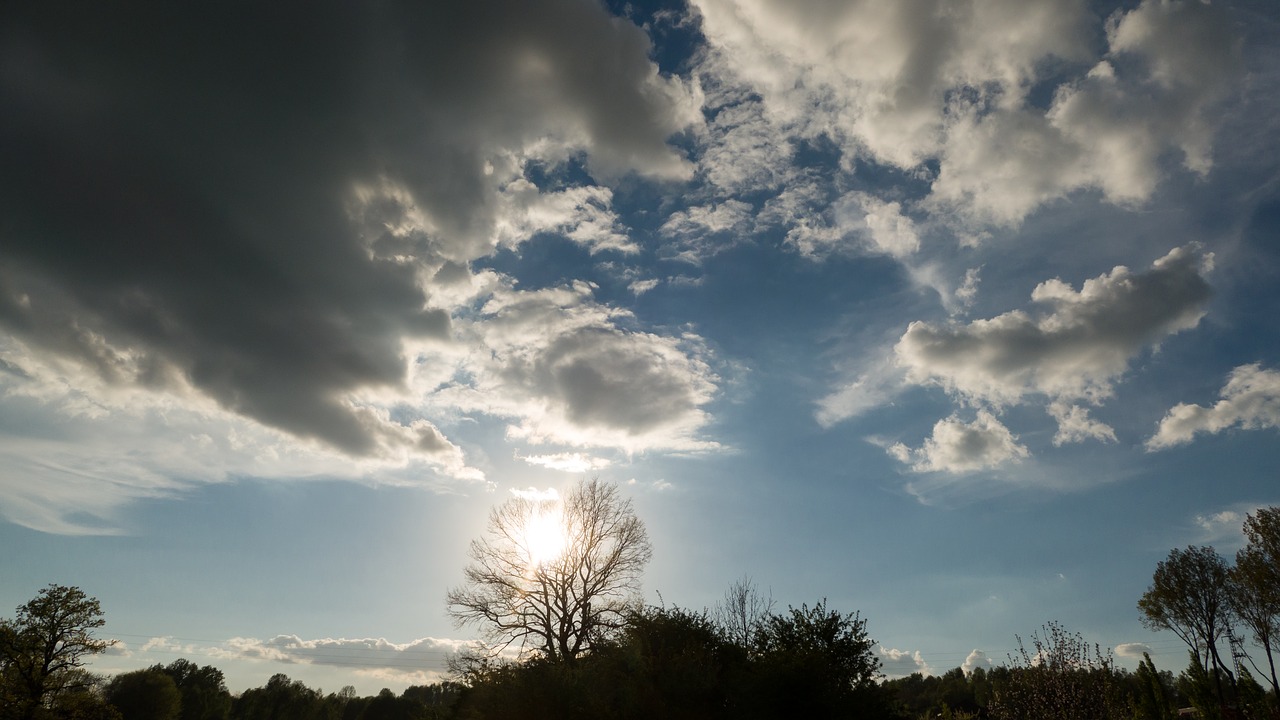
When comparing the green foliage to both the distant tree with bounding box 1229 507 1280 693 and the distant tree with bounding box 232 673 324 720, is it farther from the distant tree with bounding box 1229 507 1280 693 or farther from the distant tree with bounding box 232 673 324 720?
the distant tree with bounding box 232 673 324 720

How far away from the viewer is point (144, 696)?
67.5 m

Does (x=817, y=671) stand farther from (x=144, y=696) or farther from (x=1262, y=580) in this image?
(x=144, y=696)

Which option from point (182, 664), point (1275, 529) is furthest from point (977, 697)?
point (182, 664)

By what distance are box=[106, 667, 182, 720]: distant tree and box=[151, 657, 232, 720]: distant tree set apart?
891 inches

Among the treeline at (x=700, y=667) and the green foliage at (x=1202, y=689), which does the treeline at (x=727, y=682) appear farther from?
the green foliage at (x=1202, y=689)

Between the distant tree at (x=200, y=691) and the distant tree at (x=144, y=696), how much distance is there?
22.6m

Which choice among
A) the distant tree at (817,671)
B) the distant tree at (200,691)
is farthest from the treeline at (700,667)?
the distant tree at (200,691)

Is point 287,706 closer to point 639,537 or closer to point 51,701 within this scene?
point 51,701

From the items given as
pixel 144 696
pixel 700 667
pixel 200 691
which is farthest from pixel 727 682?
pixel 200 691

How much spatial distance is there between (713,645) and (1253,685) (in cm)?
5318

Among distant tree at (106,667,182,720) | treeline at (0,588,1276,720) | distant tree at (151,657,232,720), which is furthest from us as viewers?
distant tree at (151,657,232,720)

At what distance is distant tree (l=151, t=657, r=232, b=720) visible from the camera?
92662 millimetres

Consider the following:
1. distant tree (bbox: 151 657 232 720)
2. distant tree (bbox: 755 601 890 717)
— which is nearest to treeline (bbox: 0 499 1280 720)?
distant tree (bbox: 755 601 890 717)

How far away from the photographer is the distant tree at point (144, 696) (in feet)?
219
